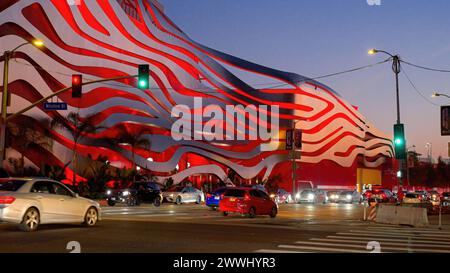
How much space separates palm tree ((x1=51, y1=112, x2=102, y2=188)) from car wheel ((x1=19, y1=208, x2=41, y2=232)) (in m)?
35.2

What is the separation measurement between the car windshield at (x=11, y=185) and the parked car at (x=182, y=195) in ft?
86.5

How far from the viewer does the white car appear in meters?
16.6

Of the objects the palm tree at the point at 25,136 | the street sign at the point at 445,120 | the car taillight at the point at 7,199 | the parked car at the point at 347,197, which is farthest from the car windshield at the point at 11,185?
the parked car at the point at 347,197

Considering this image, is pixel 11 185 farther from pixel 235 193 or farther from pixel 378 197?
pixel 378 197

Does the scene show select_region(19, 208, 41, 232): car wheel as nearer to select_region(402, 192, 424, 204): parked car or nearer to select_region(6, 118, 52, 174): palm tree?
select_region(402, 192, 424, 204): parked car

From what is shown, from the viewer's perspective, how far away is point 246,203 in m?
28.0

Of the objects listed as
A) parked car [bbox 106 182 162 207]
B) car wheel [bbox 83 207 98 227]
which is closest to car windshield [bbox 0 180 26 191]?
car wheel [bbox 83 207 98 227]

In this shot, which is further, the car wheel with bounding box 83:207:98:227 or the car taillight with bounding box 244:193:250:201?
the car taillight with bounding box 244:193:250:201

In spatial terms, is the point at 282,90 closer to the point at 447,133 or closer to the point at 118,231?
the point at 447,133

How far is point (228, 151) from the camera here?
78.3 metres

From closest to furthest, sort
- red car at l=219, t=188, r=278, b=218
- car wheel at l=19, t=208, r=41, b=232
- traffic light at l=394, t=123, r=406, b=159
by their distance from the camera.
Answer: car wheel at l=19, t=208, r=41, b=232 → red car at l=219, t=188, r=278, b=218 → traffic light at l=394, t=123, r=406, b=159

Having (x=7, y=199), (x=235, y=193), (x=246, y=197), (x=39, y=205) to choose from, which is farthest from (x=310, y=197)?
(x=7, y=199)

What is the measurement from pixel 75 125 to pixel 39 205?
3664 cm

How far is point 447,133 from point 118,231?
19.1 meters
